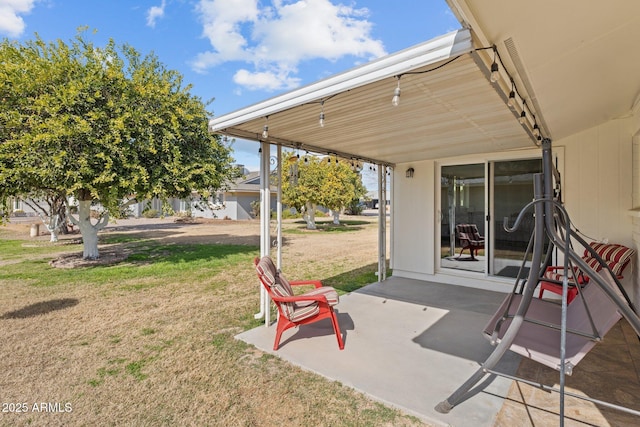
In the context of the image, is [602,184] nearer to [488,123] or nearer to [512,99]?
[488,123]

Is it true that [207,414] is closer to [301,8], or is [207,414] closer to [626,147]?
[626,147]

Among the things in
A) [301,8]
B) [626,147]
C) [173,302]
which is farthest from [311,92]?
[301,8]

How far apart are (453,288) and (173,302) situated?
500 cm

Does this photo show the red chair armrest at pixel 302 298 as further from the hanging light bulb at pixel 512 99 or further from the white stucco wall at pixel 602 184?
the white stucco wall at pixel 602 184

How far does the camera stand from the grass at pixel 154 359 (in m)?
2.46

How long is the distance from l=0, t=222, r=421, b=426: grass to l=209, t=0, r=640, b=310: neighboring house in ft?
7.93

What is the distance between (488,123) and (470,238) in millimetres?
3710

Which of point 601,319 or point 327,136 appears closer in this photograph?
point 601,319

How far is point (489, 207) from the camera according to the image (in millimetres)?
6125

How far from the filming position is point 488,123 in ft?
12.6

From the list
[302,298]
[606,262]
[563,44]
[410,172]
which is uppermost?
[563,44]

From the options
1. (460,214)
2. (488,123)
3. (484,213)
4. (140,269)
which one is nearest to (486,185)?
(484,213)

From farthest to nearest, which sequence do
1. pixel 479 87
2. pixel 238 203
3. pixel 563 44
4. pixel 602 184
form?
pixel 238 203 < pixel 602 184 < pixel 479 87 < pixel 563 44

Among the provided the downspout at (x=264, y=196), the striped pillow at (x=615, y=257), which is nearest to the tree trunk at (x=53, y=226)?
the downspout at (x=264, y=196)
